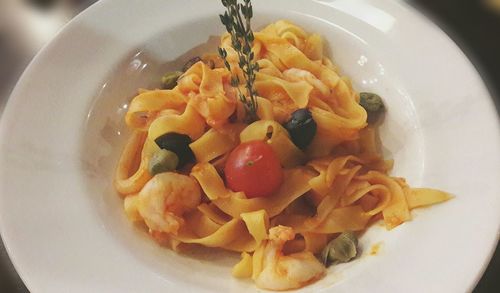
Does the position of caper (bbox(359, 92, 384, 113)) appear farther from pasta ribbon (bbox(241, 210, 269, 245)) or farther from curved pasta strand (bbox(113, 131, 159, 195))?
curved pasta strand (bbox(113, 131, 159, 195))

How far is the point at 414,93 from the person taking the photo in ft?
8.63

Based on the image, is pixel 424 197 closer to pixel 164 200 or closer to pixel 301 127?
pixel 301 127

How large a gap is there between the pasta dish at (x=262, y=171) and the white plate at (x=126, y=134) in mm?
86

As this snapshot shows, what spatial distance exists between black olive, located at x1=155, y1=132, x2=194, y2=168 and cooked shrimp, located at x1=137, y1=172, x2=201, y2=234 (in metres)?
0.14

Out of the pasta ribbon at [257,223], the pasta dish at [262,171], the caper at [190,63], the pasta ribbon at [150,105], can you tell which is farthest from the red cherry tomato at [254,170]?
the caper at [190,63]

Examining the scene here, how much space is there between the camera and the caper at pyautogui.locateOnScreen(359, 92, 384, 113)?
108 inches

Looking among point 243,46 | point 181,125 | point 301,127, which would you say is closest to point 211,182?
point 181,125

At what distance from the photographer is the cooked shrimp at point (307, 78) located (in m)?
2.72

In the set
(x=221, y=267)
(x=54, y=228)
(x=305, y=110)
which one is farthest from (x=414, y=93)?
A: (x=54, y=228)

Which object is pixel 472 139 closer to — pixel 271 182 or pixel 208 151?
pixel 271 182

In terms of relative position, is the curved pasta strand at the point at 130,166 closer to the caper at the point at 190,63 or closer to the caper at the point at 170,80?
the caper at the point at 170,80

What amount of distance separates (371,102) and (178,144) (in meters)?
0.93

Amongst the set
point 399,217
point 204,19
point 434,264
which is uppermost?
point 204,19

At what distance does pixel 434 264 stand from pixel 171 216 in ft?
3.38
